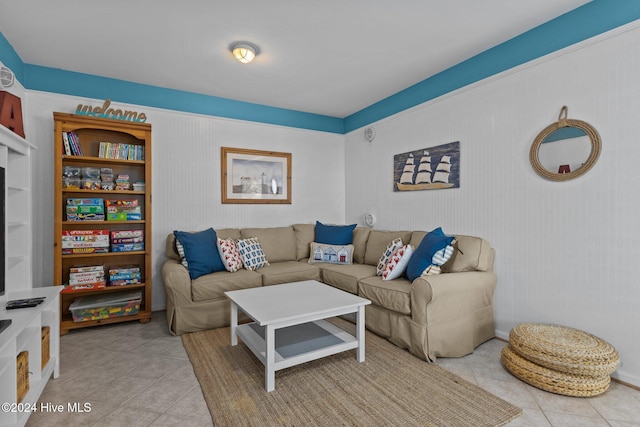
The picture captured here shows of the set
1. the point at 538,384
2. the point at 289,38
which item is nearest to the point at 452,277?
the point at 538,384

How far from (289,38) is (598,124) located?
2344 millimetres

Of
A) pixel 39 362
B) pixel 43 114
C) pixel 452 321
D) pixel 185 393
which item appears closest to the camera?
pixel 39 362

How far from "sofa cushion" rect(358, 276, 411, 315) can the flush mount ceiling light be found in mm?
2215

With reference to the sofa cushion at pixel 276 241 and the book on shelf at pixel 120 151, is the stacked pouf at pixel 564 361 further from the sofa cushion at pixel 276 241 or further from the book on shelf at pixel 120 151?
the book on shelf at pixel 120 151

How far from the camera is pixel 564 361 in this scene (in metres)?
1.93

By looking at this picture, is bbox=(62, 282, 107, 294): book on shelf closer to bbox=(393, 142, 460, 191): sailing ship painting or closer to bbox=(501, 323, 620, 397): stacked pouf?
bbox=(393, 142, 460, 191): sailing ship painting

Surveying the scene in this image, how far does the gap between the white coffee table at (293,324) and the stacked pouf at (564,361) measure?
1.04 metres

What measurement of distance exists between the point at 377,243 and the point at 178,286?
6.89ft

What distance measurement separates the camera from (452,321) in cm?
243

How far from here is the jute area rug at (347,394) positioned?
1727mm

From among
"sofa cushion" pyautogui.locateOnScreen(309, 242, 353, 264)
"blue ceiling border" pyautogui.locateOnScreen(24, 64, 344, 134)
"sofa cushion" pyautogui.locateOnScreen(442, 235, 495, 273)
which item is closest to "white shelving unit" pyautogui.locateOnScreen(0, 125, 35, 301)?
"blue ceiling border" pyautogui.locateOnScreen(24, 64, 344, 134)

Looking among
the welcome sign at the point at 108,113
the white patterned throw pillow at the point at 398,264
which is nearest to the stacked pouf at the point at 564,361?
the white patterned throw pillow at the point at 398,264

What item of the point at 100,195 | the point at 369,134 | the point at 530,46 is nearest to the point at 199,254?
the point at 100,195

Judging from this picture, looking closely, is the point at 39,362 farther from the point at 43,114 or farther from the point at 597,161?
the point at 597,161
